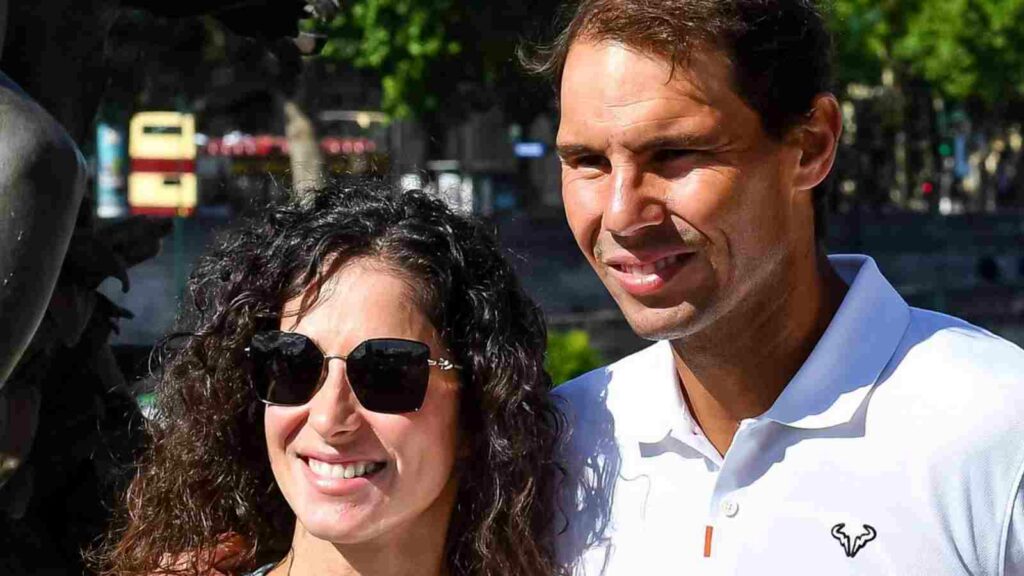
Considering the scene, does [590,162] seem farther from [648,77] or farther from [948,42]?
[948,42]

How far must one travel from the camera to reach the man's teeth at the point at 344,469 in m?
2.46

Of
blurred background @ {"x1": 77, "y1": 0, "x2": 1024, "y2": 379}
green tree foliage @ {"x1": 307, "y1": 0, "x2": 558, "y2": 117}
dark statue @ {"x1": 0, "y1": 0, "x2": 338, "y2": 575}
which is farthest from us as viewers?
green tree foliage @ {"x1": 307, "y1": 0, "x2": 558, "y2": 117}

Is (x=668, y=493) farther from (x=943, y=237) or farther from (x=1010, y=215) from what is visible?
(x=1010, y=215)

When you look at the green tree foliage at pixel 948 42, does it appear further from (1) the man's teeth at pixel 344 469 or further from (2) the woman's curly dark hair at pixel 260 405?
(1) the man's teeth at pixel 344 469

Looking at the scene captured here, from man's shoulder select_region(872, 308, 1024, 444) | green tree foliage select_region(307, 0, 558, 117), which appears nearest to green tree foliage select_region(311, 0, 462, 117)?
green tree foliage select_region(307, 0, 558, 117)

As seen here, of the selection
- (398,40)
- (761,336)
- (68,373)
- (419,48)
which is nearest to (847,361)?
(761,336)

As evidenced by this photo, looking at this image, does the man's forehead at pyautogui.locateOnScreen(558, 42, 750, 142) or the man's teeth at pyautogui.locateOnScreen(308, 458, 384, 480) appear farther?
the man's teeth at pyautogui.locateOnScreen(308, 458, 384, 480)

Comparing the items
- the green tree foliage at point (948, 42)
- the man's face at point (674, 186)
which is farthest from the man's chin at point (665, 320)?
the green tree foliage at point (948, 42)

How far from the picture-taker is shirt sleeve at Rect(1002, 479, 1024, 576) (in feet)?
7.45

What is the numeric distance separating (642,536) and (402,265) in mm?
584

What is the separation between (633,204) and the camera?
238cm

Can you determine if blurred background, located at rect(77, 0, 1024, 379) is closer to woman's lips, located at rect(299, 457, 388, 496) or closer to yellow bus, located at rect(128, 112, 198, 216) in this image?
yellow bus, located at rect(128, 112, 198, 216)

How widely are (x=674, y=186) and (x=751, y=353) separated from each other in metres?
0.33

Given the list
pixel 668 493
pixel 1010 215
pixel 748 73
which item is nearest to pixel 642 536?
pixel 668 493
